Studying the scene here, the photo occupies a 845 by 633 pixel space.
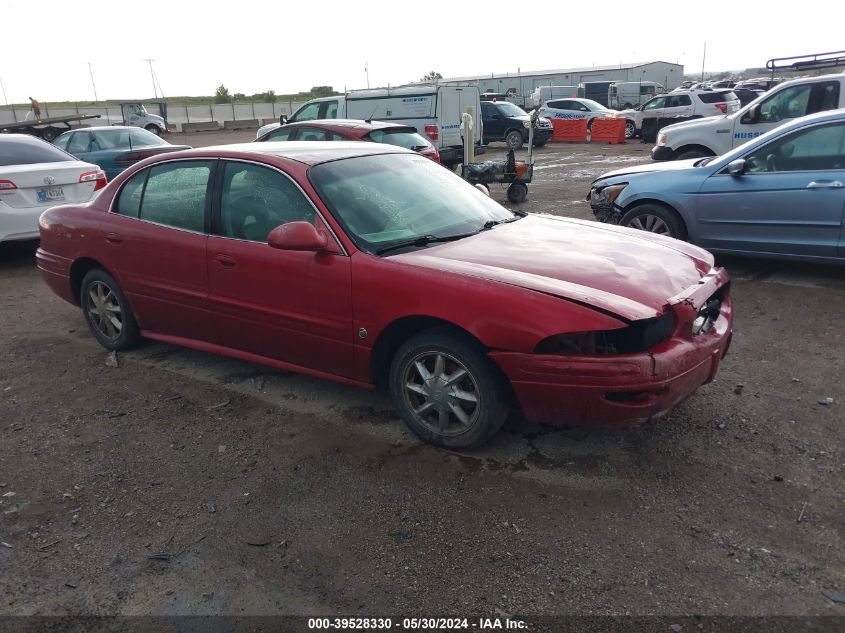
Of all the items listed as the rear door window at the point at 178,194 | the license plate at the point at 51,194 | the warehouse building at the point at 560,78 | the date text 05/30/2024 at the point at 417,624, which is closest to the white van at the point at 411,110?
the license plate at the point at 51,194

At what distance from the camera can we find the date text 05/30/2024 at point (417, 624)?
2.42m

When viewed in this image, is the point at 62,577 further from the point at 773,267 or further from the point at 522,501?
the point at 773,267

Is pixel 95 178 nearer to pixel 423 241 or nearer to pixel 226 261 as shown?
pixel 226 261

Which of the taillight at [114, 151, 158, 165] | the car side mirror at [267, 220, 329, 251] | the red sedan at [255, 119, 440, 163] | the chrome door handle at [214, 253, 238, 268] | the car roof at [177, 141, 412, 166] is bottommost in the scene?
the chrome door handle at [214, 253, 238, 268]

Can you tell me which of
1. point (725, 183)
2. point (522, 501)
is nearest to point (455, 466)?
point (522, 501)

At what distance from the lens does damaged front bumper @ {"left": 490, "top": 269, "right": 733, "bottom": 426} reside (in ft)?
10.1

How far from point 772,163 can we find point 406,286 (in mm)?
4699

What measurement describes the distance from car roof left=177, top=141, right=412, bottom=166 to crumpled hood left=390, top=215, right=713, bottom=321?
0.98 m

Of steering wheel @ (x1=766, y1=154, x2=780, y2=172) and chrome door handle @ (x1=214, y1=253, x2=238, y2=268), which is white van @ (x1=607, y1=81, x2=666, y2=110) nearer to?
steering wheel @ (x1=766, y1=154, x2=780, y2=172)

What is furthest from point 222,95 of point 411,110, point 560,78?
point 411,110

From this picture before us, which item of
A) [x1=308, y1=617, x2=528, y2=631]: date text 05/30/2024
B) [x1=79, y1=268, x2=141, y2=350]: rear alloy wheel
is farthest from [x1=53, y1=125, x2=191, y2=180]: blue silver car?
[x1=308, y1=617, x2=528, y2=631]: date text 05/30/2024

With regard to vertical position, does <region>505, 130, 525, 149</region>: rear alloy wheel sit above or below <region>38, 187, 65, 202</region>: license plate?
below

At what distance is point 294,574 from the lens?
2723 mm

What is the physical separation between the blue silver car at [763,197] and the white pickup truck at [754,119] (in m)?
4.80
